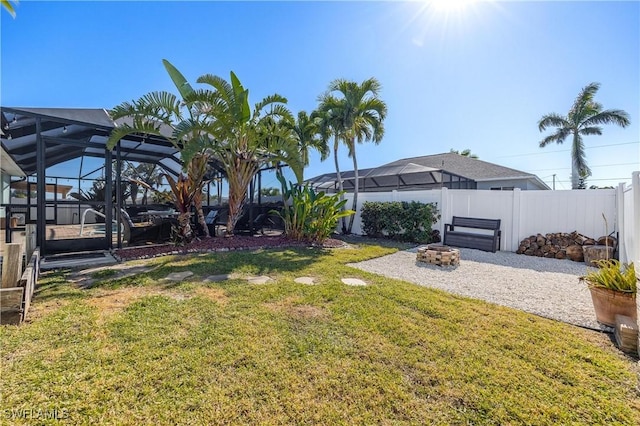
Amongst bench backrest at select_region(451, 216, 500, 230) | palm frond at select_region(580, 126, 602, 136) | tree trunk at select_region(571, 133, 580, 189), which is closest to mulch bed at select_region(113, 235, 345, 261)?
bench backrest at select_region(451, 216, 500, 230)

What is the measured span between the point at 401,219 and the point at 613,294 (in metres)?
6.55

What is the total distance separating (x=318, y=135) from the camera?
40.5 feet

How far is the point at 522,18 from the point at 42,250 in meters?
11.9

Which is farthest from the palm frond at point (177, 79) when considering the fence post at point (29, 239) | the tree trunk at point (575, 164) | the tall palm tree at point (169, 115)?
the tree trunk at point (575, 164)

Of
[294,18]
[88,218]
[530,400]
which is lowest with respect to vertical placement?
[530,400]

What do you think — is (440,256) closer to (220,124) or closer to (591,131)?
(220,124)

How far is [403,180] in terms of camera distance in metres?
16.9

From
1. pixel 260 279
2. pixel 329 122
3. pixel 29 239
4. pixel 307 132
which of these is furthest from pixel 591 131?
pixel 29 239

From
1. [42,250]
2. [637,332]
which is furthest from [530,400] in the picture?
[42,250]

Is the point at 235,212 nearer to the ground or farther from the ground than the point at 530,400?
farther from the ground

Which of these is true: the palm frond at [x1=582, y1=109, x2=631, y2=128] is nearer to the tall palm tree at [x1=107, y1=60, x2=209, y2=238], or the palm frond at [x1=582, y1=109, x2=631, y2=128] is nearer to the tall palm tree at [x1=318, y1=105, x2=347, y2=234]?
the tall palm tree at [x1=318, y1=105, x2=347, y2=234]

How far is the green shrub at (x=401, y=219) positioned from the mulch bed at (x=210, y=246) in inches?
94.9

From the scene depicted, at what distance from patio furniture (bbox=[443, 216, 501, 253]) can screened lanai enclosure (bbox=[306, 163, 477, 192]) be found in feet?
15.7

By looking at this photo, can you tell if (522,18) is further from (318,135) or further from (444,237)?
(318,135)
